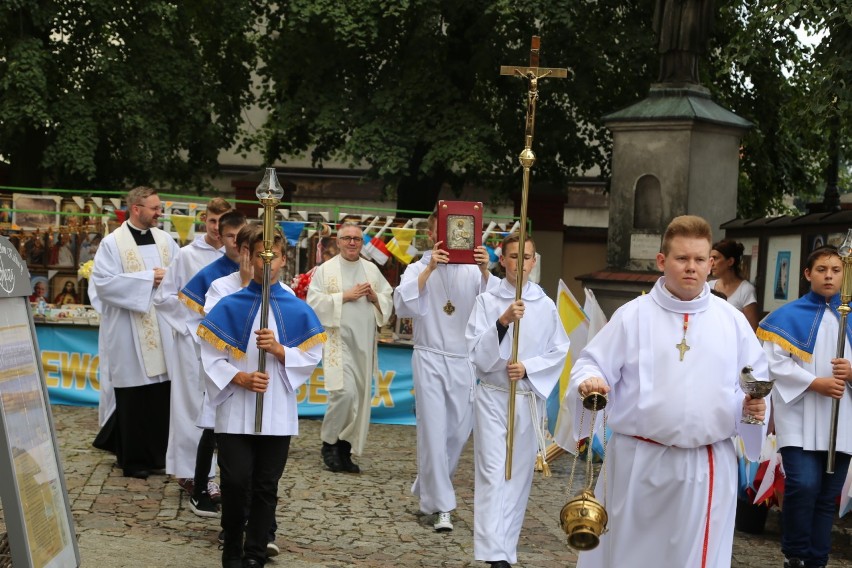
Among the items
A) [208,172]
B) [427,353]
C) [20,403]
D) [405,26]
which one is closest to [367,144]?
[405,26]

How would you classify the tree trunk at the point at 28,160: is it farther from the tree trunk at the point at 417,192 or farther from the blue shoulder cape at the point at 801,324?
the blue shoulder cape at the point at 801,324

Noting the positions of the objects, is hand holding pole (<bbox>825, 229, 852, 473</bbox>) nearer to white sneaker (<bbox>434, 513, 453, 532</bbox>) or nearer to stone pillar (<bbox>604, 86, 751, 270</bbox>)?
white sneaker (<bbox>434, 513, 453, 532</bbox>)

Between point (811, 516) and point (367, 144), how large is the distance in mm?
13617

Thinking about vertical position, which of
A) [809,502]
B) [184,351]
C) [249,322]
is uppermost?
[249,322]

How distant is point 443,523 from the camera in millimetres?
8758

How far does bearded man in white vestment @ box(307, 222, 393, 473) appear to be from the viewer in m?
11.1

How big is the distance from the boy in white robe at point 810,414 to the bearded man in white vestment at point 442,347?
97.1 inches

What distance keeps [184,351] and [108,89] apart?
43.3 ft

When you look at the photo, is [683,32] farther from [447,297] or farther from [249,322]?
[249,322]

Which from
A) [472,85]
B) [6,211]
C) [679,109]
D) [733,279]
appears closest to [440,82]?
[472,85]

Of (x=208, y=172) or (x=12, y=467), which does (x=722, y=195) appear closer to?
(x=12, y=467)

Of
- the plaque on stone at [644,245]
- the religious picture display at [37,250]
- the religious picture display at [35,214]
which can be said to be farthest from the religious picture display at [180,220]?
the plaque on stone at [644,245]

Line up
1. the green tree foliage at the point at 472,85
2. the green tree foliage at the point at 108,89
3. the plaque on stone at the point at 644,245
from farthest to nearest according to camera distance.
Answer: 1. the green tree foliage at the point at 108,89
2. the green tree foliage at the point at 472,85
3. the plaque on stone at the point at 644,245

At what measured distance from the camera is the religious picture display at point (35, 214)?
1420cm
